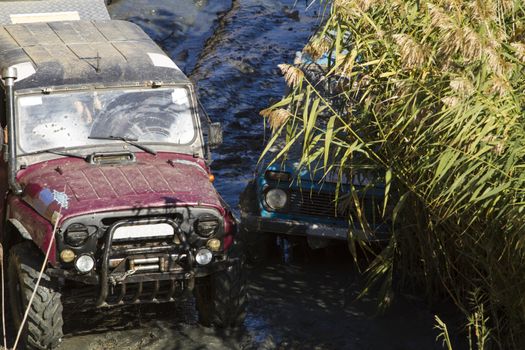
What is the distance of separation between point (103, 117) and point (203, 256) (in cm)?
128

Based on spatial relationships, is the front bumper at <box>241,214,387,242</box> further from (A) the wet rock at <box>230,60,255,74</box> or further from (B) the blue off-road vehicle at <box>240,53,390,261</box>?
(A) the wet rock at <box>230,60,255,74</box>

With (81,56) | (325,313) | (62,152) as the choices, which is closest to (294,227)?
(325,313)

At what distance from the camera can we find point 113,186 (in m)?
6.86

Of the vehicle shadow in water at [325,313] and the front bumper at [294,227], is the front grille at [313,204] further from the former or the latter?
the vehicle shadow in water at [325,313]

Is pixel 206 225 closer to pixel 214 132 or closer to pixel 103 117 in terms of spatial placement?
pixel 214 132

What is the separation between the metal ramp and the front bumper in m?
2.37

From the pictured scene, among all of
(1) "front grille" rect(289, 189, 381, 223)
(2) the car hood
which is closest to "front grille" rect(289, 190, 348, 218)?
(1) "front grille" rect(289, 189, 381, 223)

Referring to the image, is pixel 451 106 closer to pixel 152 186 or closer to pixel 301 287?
pixel 152 186

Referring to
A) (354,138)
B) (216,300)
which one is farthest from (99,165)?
(354,138)

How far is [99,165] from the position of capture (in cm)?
718

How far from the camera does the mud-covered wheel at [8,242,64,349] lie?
21.8ft

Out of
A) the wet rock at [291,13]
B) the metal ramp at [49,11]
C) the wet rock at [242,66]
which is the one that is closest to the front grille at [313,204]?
the metal ramp at [49,11]

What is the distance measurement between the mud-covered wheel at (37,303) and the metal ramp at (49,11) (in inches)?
106

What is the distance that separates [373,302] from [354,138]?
4.85 ft
